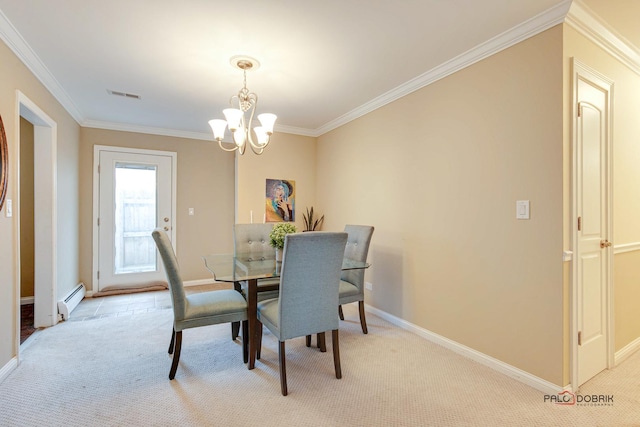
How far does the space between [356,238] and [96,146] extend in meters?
3.82

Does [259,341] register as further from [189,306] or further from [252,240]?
[252,240]

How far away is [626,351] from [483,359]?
1148mm

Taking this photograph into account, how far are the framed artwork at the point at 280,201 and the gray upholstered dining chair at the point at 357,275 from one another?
162 cm

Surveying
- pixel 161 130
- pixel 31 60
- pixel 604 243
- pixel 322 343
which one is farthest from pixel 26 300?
pixel 604 243

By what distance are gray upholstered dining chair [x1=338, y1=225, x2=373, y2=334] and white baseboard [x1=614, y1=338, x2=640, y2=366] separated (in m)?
1.91

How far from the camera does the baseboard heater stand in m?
3.22

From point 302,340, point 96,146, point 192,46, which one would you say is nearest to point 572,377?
point 302,340

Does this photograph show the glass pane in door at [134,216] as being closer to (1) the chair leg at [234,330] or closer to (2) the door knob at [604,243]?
(1) the chair leg at [234,330]

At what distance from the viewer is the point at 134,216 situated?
175 inches

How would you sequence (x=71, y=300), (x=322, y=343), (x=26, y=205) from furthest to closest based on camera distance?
(x=26, y=205), (x=71, y=300), (x=322, y=343)

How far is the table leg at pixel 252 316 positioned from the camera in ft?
7.39

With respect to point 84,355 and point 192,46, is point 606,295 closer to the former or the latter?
point 192,46

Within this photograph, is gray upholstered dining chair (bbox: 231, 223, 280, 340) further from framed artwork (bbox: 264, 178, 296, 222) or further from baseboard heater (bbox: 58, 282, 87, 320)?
baseboard heater (bbox: 58, 282, 87, 320)

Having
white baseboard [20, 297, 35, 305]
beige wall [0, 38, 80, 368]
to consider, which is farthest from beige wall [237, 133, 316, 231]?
white baseboard [20, 297, 35, 305]
